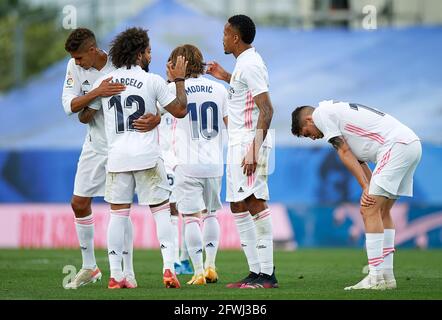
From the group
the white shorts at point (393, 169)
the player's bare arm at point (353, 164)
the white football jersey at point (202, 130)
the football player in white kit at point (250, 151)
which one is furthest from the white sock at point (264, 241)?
the white football jersey at point (202, 130)

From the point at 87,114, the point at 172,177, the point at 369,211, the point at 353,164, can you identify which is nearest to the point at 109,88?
the point at 87,114

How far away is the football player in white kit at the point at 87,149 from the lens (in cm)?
1133

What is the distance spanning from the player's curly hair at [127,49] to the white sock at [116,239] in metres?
1.52

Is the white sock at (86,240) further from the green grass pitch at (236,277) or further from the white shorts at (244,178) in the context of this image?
the white shorts at (244,178)

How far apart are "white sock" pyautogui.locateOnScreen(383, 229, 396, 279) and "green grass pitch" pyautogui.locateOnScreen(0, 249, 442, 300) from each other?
0.70 feet

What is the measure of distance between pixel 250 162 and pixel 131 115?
1.31 metres

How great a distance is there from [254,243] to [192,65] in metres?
2.31

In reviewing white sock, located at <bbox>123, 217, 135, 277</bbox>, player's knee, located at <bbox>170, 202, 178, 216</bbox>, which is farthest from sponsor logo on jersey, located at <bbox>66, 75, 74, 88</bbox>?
player's knee, located at <bbox>170, 202, 178, 216</bbox>

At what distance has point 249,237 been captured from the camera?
1134 cm

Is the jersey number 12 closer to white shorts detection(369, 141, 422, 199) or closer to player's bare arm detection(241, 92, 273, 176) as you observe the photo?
player's bare arm detection(241, 92, 273, 176)

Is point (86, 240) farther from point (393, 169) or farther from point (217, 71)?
point (393, 169)

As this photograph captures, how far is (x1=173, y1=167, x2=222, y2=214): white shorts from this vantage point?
12281 mm

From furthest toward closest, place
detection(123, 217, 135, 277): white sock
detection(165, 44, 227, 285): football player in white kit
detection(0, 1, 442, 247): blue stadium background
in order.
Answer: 1. detection(0, 1, 442, 247): blue stadium background
2. detection(165, 44, 227, 285): football player in white kit
3. detection(123, 217, 135, 277): white sock
